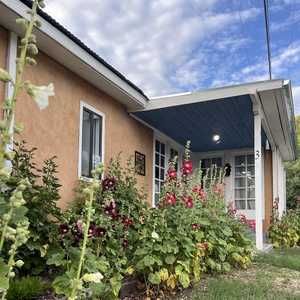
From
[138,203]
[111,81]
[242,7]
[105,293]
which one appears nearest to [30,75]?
[111,81]

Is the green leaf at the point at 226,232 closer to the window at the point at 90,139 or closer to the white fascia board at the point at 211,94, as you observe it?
the window at the point at 90,139

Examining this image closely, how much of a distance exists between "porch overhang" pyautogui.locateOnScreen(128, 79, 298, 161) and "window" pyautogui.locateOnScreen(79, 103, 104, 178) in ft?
3.34

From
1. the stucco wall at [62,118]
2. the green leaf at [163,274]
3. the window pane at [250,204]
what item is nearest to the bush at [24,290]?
the green leaf at [163,274]

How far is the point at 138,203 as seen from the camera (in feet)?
14.3

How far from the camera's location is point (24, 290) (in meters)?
2.59

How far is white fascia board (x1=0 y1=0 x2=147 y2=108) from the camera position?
331 cm

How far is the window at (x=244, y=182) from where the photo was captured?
9.24 metres

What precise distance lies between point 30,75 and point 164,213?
226cm

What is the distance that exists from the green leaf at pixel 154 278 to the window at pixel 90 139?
6.86ft

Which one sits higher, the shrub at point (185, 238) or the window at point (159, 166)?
the window at point (159, 166)

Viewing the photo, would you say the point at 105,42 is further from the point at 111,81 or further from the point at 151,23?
the point at 111,81

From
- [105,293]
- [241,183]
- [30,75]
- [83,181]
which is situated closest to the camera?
[105,293]

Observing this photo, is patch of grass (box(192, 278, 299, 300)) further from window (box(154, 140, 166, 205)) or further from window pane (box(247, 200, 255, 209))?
window pane (box(247, 200, 255, 209))

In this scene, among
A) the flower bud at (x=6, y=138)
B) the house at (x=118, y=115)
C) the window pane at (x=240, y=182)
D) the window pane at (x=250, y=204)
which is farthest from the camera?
the window pane at (x=240, y=182)
